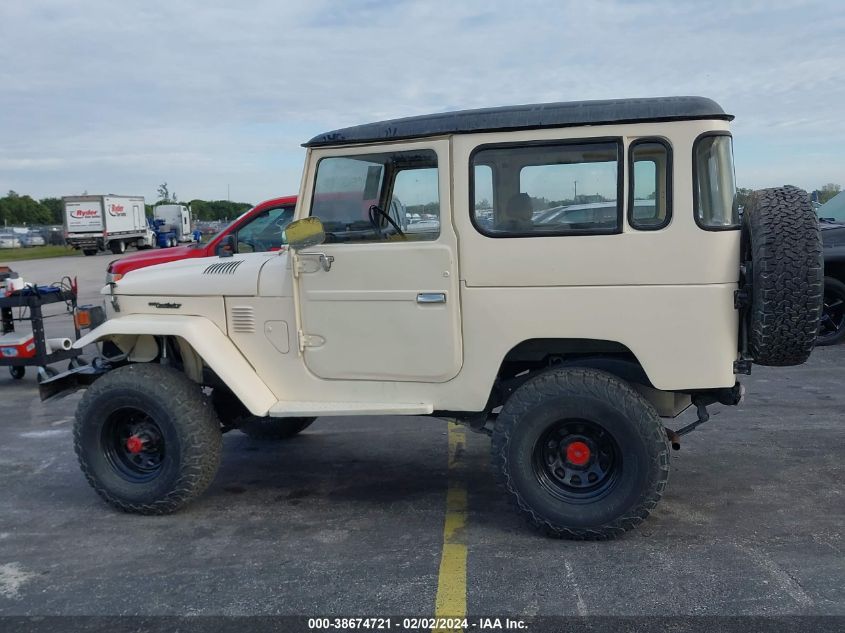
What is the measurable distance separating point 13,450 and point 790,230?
591cm

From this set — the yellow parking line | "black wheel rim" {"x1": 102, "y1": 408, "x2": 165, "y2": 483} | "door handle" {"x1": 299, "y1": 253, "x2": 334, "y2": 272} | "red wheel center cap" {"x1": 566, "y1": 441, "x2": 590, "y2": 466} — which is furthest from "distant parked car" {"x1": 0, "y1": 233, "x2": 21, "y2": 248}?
"red wheel center cap" {"x1": 566, "y1": 441, "x2": 590, "y2": 466}

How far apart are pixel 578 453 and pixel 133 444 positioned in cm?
269

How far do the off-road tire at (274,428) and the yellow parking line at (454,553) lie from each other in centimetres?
134

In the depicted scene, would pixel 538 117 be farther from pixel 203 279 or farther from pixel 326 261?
pixel 203 279

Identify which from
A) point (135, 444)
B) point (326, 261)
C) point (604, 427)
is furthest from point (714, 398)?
point (135, 444)

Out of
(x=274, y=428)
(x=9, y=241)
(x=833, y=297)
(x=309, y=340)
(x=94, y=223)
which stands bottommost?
(x=274, y=428)

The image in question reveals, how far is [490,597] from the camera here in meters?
3.68

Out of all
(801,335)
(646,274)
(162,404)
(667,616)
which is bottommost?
(667,616)

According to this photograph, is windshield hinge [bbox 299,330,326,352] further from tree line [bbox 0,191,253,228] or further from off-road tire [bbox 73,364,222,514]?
tree line [bbox 0,191,253,228]

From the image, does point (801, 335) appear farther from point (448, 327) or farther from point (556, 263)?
point (448, 327)

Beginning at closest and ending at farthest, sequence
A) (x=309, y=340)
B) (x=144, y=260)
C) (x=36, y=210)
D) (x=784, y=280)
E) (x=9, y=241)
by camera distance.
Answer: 1. (x=784, y=280)
2. (x=309, y=340)
3. (x=144, y=260)
4. (x=9, y=241)
5. (x=36, y=210)

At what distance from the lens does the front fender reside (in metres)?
4.59

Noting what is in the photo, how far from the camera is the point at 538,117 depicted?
4.18 meters

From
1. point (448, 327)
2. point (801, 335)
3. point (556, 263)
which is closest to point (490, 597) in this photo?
point (448, 327)
